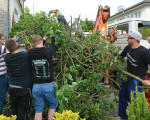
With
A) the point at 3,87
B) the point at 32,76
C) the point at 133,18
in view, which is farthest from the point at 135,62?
the point at 133,18

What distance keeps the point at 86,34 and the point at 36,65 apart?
1651mm

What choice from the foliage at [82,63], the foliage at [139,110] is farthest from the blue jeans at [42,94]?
the foliage at [139,110]

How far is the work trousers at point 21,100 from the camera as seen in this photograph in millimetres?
2955

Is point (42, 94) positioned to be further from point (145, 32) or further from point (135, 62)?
point (145, 32)

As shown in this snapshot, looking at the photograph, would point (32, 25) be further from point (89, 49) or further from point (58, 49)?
point (89, 49)

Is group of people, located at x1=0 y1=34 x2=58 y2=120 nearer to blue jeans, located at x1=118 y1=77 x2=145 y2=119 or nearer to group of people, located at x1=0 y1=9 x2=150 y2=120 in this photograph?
group of people, located at x1=0 y1=9 x2=150 y2=120

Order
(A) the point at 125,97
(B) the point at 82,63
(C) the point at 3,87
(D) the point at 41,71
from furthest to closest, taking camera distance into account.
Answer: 1. (A) the point at 125,97
2. (C) the point at 3,87
3. (B) the point at 82,63
4. (D) the point at 41,71

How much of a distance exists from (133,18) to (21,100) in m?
5.36

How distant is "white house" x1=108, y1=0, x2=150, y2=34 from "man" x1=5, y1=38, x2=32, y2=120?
15.9 ft

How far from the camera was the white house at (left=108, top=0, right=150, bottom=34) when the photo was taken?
6.37m

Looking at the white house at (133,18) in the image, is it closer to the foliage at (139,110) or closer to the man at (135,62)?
the man at (135,62)

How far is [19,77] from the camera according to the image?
295 centimetres

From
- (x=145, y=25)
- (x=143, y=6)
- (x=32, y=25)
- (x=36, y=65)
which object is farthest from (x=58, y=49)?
(x=143, y=6)

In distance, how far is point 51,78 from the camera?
288cm
